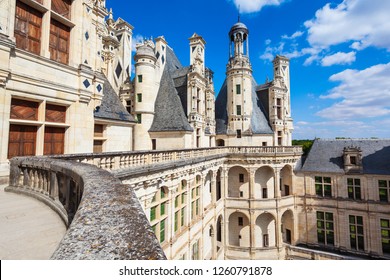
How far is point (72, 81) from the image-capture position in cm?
964

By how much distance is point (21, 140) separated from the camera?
26.2ft

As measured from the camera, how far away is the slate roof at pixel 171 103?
20.8 meters

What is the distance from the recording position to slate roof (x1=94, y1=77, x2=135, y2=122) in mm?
14184

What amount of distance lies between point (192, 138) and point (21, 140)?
1433 cm

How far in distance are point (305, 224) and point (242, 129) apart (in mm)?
12722

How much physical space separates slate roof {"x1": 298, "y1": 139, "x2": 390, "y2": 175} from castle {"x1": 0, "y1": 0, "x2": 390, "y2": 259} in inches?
4.3

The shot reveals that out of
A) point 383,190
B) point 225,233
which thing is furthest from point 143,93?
point 383,190

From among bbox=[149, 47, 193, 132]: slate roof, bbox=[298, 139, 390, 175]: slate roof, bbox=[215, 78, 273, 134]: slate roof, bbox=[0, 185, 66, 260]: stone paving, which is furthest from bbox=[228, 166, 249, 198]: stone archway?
bbox=[0, 185, 66, 260]: stone paving

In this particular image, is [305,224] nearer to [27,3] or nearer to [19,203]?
[19,203]

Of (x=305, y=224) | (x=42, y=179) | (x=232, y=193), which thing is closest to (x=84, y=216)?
(x=42, y=179)

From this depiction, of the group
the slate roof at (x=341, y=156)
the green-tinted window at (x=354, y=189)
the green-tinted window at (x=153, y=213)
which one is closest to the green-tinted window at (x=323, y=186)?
the slate roof at (x=341, y=156)

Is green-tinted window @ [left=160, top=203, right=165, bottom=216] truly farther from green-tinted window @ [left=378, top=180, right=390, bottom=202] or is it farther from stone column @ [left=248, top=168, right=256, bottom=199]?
green-tinted window @ [left=378, top=180, right=390, bottom=202]

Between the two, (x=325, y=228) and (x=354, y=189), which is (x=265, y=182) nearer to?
(x=325, y=228)

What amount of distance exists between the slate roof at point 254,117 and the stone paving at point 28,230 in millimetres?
23774
